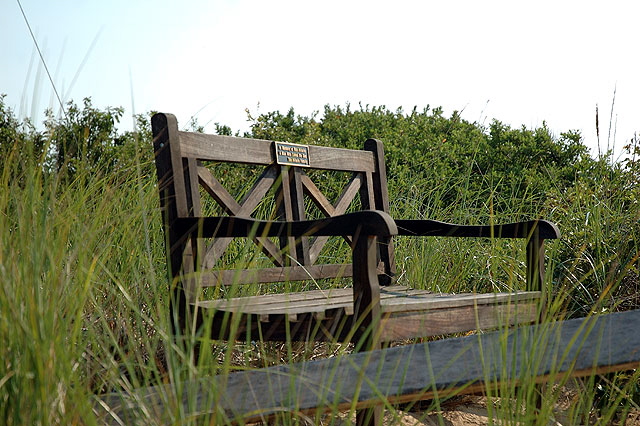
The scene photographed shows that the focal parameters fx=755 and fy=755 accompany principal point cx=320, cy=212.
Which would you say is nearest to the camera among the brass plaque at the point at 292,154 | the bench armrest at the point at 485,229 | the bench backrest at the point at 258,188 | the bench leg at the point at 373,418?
the bench leg at the point at 373,418

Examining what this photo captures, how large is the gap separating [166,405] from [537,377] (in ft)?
2.64

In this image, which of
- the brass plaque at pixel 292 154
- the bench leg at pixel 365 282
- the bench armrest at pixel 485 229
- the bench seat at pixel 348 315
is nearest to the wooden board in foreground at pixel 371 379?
the bench seat at pixel 348 315

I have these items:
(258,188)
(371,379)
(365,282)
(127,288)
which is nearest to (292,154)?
(258,188)

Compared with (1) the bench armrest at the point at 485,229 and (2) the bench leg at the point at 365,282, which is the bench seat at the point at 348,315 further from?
(1) the bench armrest at the point at 485,229

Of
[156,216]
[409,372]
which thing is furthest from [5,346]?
[156,216]

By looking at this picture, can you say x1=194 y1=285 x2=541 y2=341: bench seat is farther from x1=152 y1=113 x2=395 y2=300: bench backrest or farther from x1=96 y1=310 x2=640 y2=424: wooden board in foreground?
x1=96 y1=310 x2=640 y2=424: wooden board in foreground

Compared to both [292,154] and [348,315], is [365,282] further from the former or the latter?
[292,154]

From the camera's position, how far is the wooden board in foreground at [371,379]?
1.44m

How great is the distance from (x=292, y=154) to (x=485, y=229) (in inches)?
36.6

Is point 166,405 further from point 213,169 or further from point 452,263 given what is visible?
point 213,169

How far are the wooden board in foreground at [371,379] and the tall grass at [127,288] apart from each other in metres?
0.03

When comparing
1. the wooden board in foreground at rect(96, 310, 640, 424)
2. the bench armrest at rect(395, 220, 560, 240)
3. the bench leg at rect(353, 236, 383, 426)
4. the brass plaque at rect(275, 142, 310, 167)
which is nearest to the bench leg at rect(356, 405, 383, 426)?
the bench leg at rect(353, 236, 383, 426)

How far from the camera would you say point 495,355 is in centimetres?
181

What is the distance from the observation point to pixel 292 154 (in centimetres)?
343
